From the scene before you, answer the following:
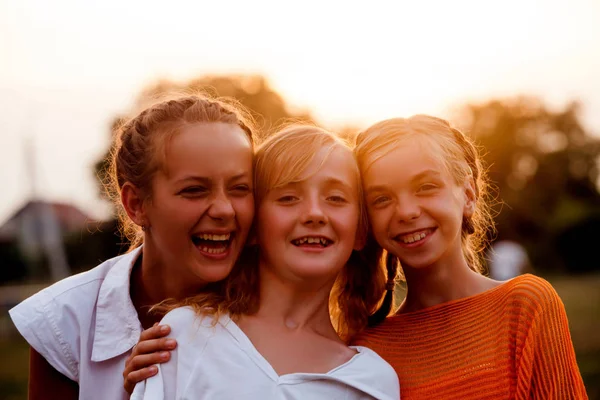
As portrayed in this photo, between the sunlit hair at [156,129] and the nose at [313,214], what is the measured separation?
520 millimetres

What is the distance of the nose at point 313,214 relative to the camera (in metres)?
2.96

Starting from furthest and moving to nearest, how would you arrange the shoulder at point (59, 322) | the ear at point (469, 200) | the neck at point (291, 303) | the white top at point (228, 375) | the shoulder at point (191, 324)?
the ear at point (469, 200), the shoulder at point (59, 322), the neck at point (291, 303), the shoulder at point (191, 324), the white top at point (228, 375)

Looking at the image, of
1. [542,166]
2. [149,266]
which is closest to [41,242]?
[149,266]

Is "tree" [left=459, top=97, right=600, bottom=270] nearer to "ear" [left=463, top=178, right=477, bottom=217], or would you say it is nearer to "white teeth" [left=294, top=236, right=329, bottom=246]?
"ear" [left=463, top=178, right=477, bottom=217]

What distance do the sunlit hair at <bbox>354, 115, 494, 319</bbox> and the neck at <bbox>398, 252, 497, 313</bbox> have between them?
9.6 inches

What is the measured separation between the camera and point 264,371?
2.81m

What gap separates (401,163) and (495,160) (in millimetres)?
55118

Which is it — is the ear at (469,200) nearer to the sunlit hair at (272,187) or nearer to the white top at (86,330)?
the sunlit hair at (272,187)

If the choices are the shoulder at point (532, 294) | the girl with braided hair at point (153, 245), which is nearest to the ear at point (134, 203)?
the girl with braided hair at point (153, 245)

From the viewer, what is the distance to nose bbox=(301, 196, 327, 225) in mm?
2965

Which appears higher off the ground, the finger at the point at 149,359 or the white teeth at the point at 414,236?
the white teeth at the point at 414,236

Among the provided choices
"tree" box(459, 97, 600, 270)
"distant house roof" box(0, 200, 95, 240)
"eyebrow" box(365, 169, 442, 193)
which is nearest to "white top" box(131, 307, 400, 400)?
Answer: "eyebrow" box(365, 169, 442, 193)

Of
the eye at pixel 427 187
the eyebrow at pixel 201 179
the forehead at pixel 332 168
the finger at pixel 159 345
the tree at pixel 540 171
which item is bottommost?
the tree at pixel 540 171

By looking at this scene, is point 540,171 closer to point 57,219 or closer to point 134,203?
point 57,219
